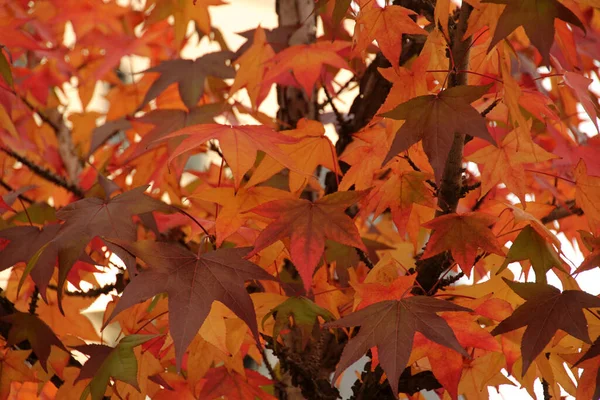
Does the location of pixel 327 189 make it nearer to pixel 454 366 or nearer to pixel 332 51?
pixel 332 51

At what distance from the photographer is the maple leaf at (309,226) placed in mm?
618

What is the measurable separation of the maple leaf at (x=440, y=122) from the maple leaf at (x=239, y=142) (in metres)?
0.11

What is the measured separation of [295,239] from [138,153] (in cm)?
29

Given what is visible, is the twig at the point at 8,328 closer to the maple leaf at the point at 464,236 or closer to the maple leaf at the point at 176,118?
the maple leaf at the point at 176,118

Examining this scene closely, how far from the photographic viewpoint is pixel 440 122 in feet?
1.92

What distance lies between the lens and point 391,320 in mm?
597

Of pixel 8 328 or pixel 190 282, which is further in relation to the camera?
pixel 8 328

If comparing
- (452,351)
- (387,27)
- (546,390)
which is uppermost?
(387,27)

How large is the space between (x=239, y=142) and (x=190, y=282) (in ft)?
0.45

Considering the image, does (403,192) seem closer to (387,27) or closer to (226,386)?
(387,27)

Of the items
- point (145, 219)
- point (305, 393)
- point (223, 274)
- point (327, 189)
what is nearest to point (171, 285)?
point (223, 274)

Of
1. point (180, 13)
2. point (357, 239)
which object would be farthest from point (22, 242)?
point (180, 13)

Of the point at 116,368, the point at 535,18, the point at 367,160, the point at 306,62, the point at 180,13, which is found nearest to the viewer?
the point at 535,18

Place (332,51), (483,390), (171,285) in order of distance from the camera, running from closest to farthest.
Answer: (171,285)
(483,390)
(332,51)
